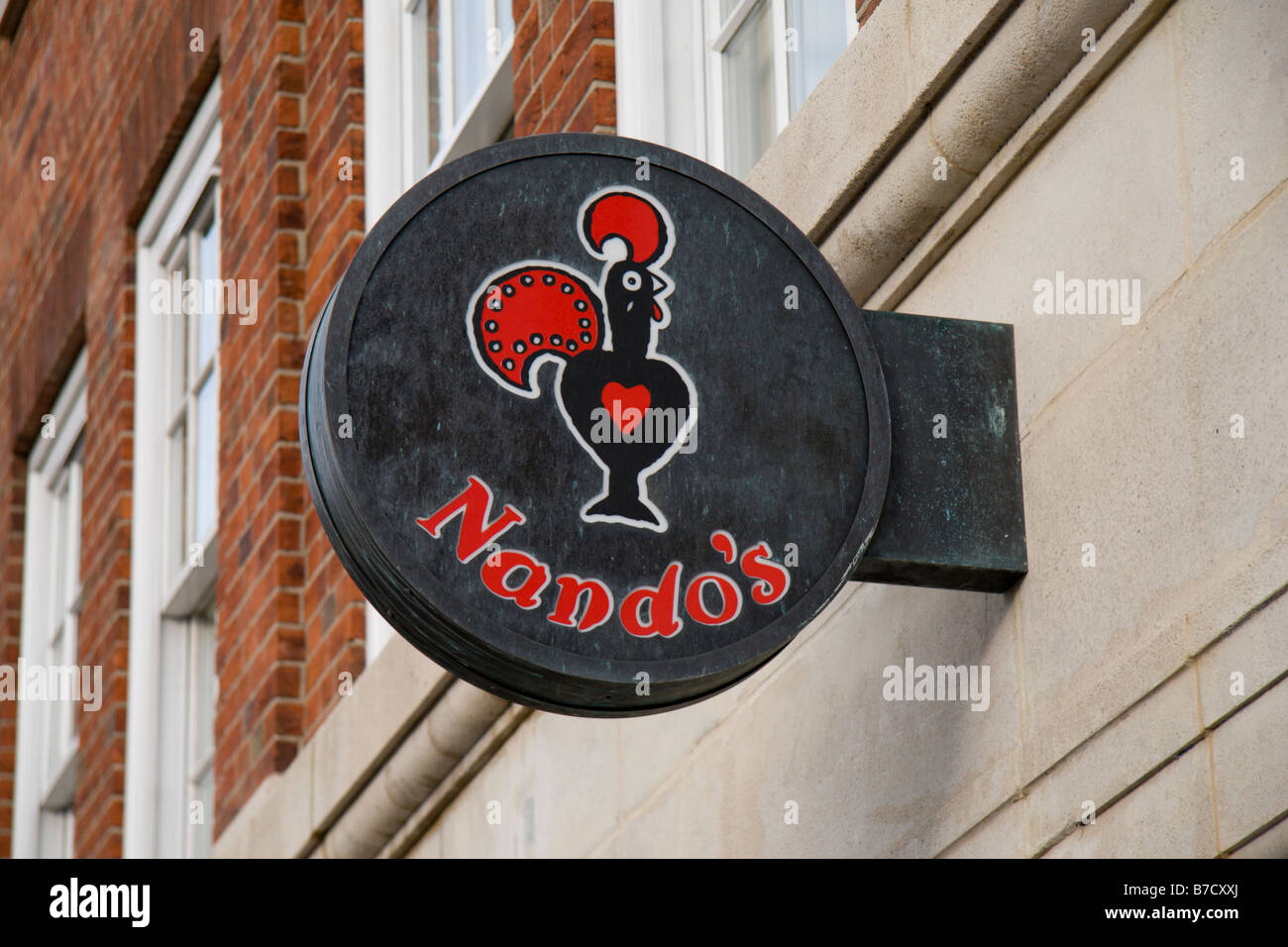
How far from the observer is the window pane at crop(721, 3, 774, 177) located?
5.53 metres

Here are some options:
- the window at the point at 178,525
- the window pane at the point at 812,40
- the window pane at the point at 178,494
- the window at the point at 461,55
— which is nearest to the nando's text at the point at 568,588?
the window pane at the point at 812,40

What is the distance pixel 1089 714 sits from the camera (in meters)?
3.70

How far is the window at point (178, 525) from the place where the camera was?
9047 mm

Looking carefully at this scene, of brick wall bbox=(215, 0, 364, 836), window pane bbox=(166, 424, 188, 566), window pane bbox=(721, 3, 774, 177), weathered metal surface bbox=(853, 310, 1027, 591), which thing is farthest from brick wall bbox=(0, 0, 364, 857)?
weathered metal surface bbox=(853, 310, 1027, 591)

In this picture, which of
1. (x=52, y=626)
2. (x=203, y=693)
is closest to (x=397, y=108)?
(x=203, y=693)

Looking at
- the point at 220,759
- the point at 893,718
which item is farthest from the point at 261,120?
the point at 893,718

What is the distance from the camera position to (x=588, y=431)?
3.64 m

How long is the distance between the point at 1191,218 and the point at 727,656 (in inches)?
40.4

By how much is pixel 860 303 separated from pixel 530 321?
1.19 meters

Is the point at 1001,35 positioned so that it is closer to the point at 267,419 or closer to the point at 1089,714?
the point at 1089,714

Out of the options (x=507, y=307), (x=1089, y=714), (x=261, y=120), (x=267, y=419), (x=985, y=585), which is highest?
(x=261, y=120)

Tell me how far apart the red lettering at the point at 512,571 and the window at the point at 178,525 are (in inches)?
212

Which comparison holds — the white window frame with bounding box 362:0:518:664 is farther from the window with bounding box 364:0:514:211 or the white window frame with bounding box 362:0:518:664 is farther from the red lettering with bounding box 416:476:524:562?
the red lettering with bounding box 416:476:524:562

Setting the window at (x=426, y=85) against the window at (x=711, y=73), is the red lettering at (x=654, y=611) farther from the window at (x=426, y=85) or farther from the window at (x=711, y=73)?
the window at (x=426, y=85)
